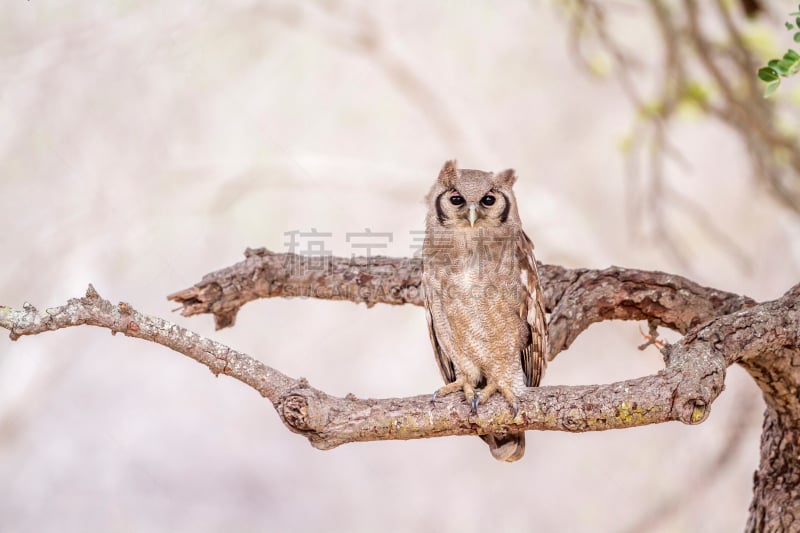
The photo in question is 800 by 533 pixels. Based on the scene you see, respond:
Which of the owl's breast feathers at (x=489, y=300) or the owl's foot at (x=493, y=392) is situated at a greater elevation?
the owl's breast feathers at (x=489, y=300)

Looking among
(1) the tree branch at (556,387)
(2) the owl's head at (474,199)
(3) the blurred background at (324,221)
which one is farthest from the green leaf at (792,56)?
(3) the blurred background at (324,221)

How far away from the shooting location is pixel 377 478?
1068cm

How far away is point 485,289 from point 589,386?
1066 mm

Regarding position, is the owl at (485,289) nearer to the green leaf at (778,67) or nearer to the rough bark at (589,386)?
the rough bark at (589,386)

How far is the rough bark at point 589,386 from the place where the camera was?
107 inches

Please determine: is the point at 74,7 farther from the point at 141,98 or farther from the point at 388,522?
the point at 388,522

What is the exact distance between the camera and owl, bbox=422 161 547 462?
3.78 metres

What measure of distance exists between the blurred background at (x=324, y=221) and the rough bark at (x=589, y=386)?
2587 mm

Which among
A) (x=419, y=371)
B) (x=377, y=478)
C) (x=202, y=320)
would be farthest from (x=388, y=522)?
(x=202, y=320)

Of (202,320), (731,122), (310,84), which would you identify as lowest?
(731,122)

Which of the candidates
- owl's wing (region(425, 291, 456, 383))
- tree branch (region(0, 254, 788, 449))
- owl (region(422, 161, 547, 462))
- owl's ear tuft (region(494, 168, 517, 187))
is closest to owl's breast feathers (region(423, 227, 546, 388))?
owl (region(422, 161, 547, 462))

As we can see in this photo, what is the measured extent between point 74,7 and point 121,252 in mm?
2406

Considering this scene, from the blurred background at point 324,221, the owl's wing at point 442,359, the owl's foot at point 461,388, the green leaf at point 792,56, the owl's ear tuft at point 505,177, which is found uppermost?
the blurred background at point 324,221

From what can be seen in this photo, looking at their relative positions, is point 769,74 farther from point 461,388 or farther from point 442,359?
point 442,359
